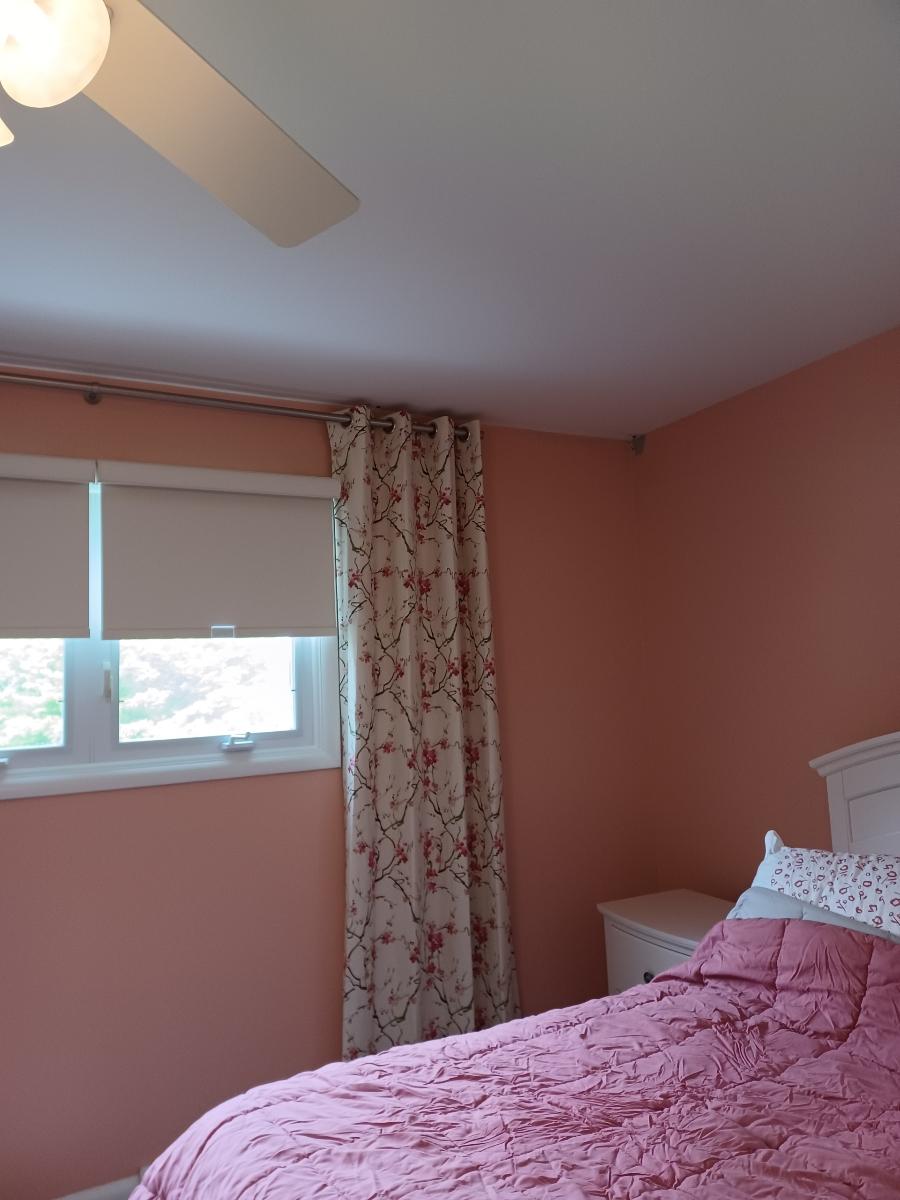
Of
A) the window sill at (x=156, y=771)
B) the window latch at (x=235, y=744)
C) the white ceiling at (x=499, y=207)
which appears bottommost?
the window sill at (x=156, y=771)

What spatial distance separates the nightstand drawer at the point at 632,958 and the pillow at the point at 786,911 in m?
0.39

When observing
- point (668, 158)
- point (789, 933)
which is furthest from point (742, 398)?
point (789, 933)

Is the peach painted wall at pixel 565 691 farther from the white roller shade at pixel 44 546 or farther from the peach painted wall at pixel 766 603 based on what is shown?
the white roller shade at pixel 44 546

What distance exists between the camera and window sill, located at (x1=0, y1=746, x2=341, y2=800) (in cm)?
242

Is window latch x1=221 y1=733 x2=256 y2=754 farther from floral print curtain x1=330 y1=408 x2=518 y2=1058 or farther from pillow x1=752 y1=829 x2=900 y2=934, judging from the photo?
pillow x1=752 y1=829 x2=900 y2=934

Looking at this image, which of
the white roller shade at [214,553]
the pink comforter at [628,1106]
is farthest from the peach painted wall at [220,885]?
the pink comforter at [628,1106]

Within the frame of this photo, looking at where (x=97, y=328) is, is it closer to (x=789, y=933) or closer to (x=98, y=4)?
(x=98, y=4)

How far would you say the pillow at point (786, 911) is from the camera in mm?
2046

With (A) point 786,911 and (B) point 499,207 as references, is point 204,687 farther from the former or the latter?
(A) point 786,911

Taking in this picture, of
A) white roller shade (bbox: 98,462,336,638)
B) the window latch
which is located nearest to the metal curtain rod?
white roller shade (bbox: 98,462,336,638)

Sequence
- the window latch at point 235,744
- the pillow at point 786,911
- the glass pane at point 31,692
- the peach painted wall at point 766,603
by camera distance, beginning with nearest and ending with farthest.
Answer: the pillow at point 786,911, the glass pane at point 31,692, the peach painted wall at point 766,603, the window latch at point 235,744

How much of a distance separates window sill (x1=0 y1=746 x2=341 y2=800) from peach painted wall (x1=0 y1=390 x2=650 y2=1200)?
37 mm

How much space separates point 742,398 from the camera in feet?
10.2

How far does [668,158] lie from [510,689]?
6.55 ft
